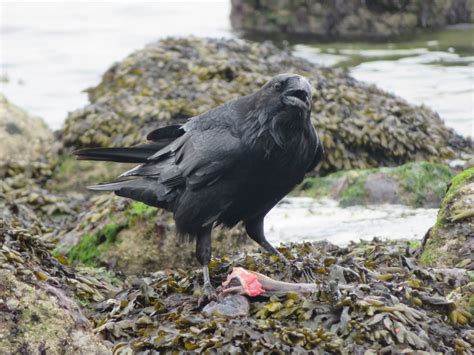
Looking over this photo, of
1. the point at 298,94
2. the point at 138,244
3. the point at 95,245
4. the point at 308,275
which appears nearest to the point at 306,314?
the point at 308,275

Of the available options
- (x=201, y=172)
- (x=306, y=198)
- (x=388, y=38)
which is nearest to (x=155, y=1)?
(x=388, y=38)

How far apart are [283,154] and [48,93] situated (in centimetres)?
1373

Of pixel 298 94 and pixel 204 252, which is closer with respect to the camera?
pixel 298 94

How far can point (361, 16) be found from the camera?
2088cm

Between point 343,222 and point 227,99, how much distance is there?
3226mm

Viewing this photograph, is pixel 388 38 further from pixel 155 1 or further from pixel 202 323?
pixel 202 323

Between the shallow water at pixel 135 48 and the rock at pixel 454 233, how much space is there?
7.62 m

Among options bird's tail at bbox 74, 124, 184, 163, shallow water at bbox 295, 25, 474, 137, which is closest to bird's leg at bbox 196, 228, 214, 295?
bird's tail at bbox 74, 124, 184, 163

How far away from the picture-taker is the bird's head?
5.38 metres

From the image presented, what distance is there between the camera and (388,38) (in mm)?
20484

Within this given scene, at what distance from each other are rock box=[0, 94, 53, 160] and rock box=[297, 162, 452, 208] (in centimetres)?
415

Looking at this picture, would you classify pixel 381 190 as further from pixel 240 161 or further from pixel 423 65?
pixel 423 65

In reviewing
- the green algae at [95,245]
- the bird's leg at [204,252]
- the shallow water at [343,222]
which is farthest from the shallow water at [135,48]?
the bird's leg at [204,252]

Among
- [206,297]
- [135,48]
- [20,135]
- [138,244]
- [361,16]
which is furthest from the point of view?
[135,48]
